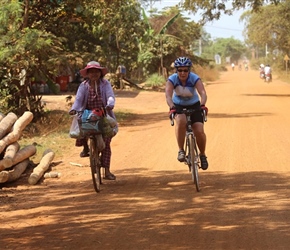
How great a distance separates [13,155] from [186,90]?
3.14 m

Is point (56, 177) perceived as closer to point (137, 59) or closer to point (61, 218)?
point (61, 218)

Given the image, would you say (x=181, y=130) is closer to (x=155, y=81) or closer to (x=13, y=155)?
(x=13, y=155)

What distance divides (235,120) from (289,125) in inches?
74.3

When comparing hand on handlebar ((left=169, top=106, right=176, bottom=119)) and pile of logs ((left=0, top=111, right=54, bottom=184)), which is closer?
hand on handlebar ((left=169, top=106, right=176, bottom=119))

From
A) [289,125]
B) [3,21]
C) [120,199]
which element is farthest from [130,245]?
[289,125]

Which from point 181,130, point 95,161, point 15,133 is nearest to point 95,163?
point 95,161

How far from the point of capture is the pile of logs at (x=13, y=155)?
34.1 feet

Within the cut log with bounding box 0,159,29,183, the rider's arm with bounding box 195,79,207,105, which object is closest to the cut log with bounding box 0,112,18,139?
the cut log with bounding box 0,159,29,183

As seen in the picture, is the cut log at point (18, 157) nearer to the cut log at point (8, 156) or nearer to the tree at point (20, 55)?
the cut log at point (8, 156)

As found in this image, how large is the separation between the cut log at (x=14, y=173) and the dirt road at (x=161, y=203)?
22 centimetres

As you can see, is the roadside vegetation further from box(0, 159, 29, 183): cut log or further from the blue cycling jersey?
the blue cycling jersey

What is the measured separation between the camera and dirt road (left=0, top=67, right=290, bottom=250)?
6590 mm

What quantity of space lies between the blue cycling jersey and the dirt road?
1.22 m

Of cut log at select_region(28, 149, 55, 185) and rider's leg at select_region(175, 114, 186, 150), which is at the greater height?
rider's leg at select_region(175, 114, 186, 150)
